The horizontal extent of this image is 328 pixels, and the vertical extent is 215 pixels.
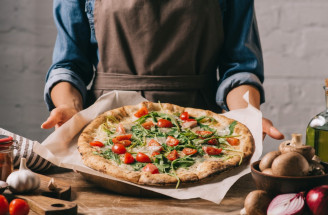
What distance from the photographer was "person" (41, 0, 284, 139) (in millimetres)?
1724

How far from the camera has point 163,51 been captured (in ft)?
5.77

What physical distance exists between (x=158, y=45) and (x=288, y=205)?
0.97 metres

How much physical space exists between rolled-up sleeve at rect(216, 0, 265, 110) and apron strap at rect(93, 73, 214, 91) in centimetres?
12

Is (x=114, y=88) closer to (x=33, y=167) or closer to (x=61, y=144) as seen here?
(x=61, y=144)

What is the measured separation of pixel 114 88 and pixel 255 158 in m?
0.68

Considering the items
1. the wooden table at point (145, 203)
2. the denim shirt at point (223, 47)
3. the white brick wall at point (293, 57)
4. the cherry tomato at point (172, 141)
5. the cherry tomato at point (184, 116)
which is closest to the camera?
the wooden table at point (145, 203)

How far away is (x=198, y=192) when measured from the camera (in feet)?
3.86

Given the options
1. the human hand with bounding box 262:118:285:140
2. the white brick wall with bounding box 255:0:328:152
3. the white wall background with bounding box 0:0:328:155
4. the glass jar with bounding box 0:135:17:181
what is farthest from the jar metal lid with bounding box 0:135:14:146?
the white brick wall with bounding box 255:0:328:152

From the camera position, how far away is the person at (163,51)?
1.72m

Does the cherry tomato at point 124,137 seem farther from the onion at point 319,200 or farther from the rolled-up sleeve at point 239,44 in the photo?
the onion at point 319,200

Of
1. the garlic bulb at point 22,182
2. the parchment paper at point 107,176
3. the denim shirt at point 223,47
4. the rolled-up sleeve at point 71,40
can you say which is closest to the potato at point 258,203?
the parchment paper at point 107,176

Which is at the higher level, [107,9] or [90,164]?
[107,9]

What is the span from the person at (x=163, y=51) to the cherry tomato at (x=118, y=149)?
1.05 ft

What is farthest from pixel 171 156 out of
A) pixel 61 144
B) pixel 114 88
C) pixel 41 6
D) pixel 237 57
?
pixel 41 6
